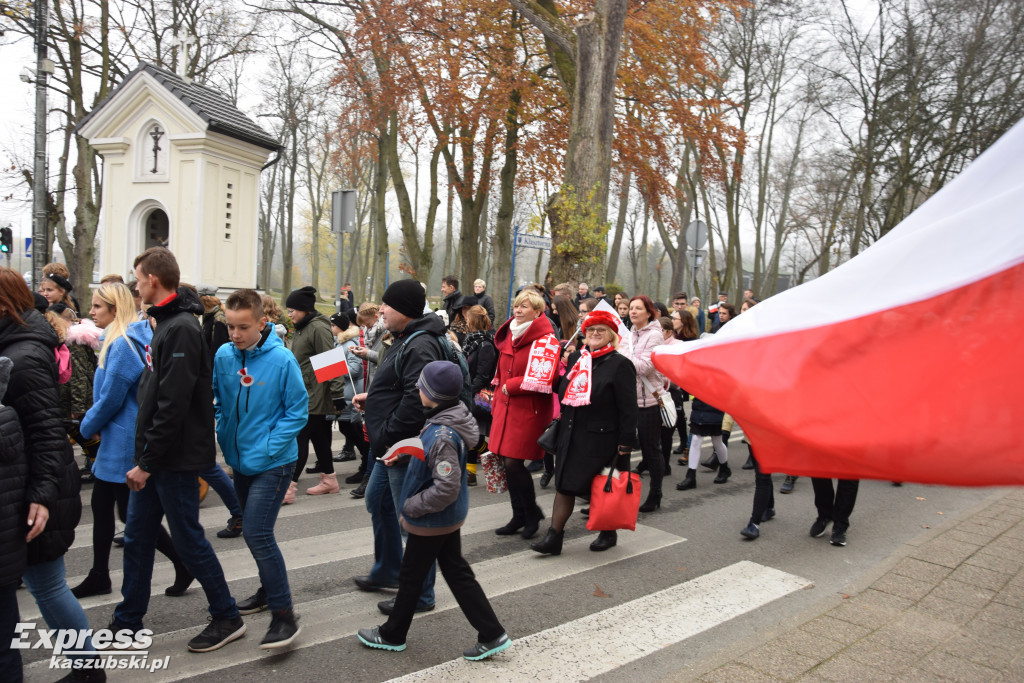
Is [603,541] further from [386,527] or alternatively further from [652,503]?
[386,527]

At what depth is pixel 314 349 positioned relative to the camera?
23.3 ft

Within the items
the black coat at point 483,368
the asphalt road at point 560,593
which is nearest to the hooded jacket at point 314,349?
the asphalt road at point 560,593

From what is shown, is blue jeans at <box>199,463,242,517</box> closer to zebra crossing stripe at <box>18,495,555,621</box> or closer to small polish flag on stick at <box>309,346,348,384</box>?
zebra crossing stripe at <box>18,495,555,621</box>

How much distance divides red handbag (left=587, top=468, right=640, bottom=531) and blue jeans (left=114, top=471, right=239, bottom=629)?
2.68m

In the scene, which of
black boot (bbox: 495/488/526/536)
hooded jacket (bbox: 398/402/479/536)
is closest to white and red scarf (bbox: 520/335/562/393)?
black boot (bbox: 495/488/526/536)

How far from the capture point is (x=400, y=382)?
170 inches

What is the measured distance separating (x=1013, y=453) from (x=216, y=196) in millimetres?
14362

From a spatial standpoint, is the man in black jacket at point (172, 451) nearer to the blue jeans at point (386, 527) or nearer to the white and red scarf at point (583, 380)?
the blue jeans at point (386, 527)

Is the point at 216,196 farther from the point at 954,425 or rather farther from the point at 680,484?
the point at 954,425

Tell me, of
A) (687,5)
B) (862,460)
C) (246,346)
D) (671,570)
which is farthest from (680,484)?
(687,5)

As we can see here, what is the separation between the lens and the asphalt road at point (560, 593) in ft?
12.6

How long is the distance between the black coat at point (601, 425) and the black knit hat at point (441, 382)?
1985mm

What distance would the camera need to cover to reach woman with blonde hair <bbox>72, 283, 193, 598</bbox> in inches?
162

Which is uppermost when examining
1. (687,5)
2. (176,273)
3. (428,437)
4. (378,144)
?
(687,5)
